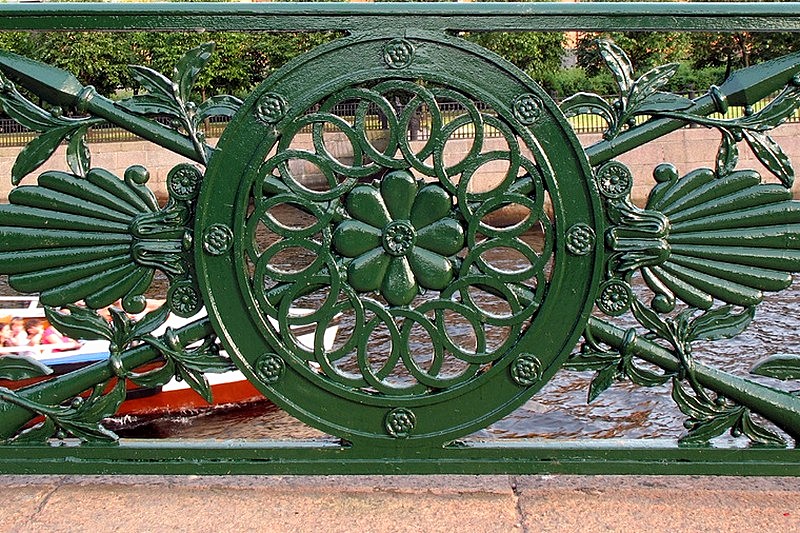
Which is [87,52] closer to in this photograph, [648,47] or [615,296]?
[648,47]

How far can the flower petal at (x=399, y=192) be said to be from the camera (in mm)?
2246

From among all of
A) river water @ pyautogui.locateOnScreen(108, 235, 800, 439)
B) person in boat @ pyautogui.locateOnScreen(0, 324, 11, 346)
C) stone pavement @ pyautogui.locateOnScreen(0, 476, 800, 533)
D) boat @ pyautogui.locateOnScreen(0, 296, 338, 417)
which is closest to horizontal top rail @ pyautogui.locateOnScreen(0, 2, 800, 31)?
stone pavement @ pyautogui.locateOnScreen(0, 476, 800, 533)

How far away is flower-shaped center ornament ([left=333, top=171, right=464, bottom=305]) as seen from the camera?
7.39ft

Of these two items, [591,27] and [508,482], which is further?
[508,482]

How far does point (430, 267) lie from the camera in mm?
2273

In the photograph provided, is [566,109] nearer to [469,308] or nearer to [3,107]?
[469,308]

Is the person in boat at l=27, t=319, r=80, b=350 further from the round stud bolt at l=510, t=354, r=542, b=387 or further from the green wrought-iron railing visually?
the round stud bolt at l=510, t=354, r=542, b=387

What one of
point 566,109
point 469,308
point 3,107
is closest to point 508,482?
point 469,308

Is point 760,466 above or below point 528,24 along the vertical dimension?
below

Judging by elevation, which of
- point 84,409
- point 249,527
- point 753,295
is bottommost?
point 249,527

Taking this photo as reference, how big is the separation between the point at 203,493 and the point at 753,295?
151 cm

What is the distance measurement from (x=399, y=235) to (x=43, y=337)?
694 cm

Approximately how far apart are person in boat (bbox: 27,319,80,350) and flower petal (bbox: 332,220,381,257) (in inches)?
250

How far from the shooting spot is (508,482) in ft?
7.93
